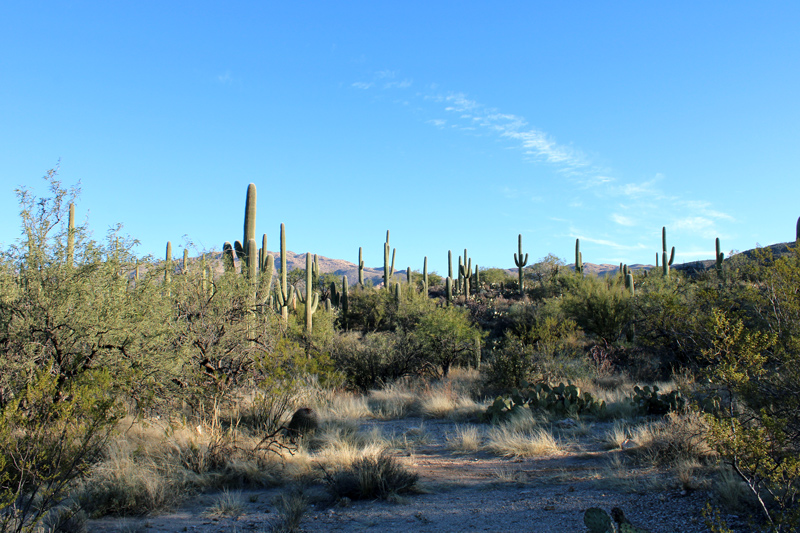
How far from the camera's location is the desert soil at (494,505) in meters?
5.20

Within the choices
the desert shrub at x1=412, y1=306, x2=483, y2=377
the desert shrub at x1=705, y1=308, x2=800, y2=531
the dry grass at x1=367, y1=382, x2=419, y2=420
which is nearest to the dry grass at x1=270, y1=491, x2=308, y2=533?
the desert shrub at x1=705, y1=308, x2=800, y2=531

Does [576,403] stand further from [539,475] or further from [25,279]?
[25,279]

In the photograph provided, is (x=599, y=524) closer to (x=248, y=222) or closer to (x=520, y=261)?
(x=248, y=222)

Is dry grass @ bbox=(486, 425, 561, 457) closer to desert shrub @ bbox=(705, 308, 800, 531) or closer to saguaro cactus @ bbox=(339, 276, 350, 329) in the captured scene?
desert shrub @ bbox=(705, 308, 800, 531)

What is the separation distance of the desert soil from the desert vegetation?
12 centimetres

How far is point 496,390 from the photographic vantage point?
13352mm

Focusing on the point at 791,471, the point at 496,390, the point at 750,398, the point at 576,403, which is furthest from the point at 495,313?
the point at 791,471

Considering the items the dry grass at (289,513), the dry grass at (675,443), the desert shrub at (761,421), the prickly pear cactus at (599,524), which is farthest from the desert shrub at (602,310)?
the prickly pear cactus at (599,524)

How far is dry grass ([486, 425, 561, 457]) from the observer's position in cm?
798

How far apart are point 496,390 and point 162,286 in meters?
8.39

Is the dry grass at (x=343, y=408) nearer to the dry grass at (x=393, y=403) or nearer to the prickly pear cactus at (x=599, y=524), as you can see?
the dry grass at (x=393, y=403)

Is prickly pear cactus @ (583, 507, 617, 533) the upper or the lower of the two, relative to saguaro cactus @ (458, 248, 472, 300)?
lower

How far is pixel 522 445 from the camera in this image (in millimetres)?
8094

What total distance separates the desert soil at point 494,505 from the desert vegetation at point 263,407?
0.12 metres
